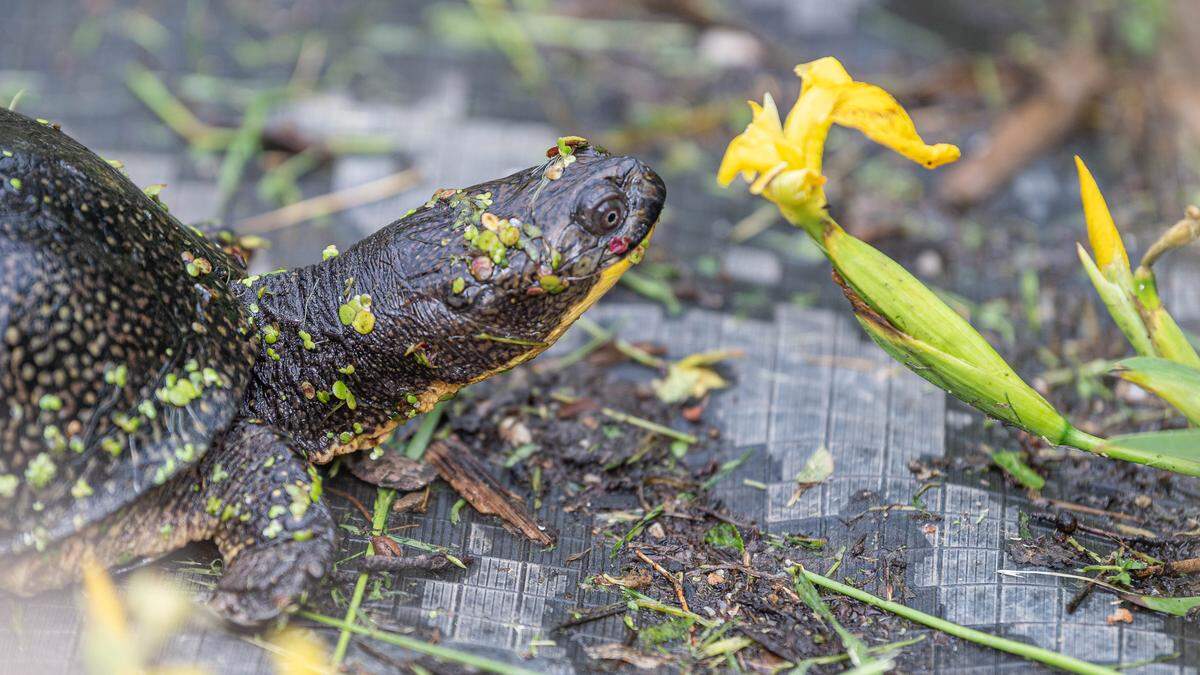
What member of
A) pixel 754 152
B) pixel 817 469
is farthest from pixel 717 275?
pixel 754 152

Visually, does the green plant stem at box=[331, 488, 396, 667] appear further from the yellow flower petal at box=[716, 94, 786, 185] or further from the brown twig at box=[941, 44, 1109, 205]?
the brown twig at box=[941, 44, 1109, 205]

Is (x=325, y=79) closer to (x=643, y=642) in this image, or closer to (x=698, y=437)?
(x=698, y=437)

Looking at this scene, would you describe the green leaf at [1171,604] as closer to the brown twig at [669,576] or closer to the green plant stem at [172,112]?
the brown twig at [669,576]

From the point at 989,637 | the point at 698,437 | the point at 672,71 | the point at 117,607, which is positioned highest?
the point at 672,71

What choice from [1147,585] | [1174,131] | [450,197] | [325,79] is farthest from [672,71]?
[1147,585]

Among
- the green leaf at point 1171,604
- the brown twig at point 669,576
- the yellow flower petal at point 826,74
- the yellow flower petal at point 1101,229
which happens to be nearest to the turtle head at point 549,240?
the yellow flower petal at point 826,74

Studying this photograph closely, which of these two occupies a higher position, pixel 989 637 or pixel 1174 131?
pixel 1174 131

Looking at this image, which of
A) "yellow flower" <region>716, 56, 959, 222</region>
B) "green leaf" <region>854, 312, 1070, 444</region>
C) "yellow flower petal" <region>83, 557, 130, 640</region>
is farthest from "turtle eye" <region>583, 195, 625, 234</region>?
"yellow flower petal" <region>83, 557, 130, 640</region>
